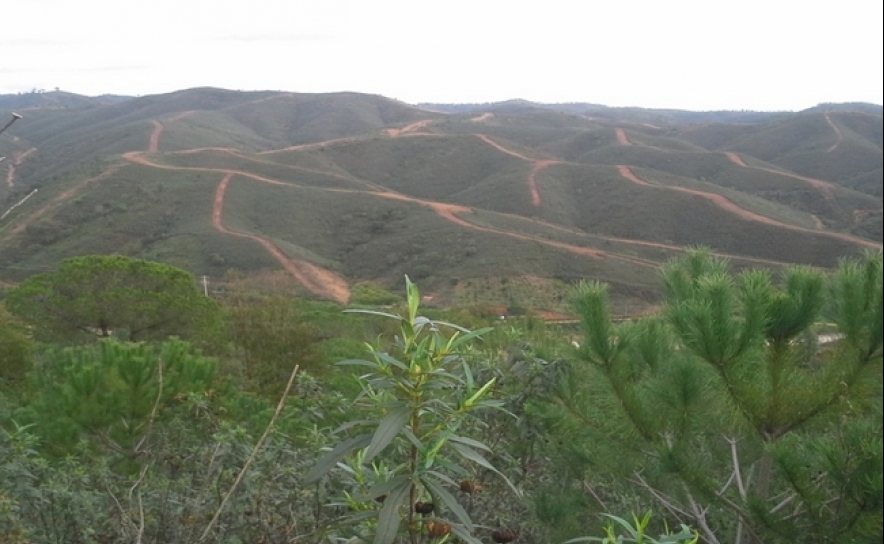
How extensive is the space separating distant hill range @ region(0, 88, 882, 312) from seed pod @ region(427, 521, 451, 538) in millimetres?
12094

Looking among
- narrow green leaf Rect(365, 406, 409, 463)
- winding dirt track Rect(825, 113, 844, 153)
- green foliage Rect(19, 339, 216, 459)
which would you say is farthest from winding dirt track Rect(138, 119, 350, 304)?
winding dirt track Rect(825, 113, 844, 153)

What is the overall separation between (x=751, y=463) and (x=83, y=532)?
114 inches

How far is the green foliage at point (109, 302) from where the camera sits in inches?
515

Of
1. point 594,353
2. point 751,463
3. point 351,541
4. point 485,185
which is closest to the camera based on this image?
point 351,541

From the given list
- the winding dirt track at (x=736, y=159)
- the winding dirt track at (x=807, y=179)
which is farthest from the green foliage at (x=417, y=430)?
the winding dirt track at (x=736, y=159)

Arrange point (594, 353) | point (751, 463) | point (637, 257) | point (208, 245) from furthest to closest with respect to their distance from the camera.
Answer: point (637, 257) < point (208, 245) < point (751, 463) < point (594, 353)

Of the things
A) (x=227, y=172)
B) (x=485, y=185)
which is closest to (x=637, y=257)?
(x=485, y=185)

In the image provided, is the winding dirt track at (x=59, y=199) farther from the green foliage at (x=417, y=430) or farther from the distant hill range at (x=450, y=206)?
the green foliage at (x=417, y=430)

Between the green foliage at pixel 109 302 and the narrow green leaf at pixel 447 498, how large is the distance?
12.6 meters

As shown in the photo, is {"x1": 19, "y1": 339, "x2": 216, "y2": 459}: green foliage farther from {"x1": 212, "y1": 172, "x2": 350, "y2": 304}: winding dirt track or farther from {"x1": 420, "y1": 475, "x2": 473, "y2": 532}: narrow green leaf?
{"x1": 212, "y1": 172, "x2": 350, "y2": 304}: winding dirt track

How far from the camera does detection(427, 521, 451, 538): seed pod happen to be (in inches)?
66.8

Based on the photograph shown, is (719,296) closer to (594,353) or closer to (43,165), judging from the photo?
(594,353)

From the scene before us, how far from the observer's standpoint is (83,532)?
301 centimetres

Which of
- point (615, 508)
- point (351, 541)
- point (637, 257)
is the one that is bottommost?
point (637, 257)
